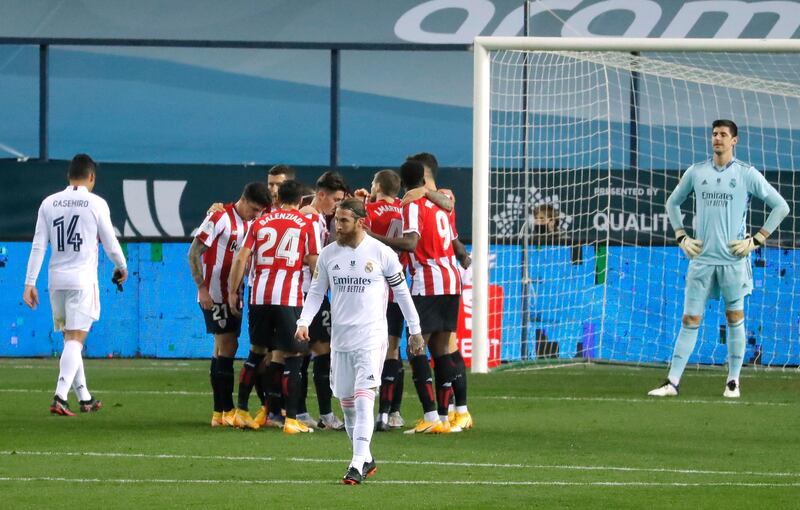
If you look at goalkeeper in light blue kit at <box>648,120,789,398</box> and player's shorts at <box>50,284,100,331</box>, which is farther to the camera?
goalkeeper in light blue kit at <box>648,120,789,398</box>

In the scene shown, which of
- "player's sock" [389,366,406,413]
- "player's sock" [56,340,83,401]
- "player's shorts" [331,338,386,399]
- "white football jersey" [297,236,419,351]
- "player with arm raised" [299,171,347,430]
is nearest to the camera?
"player's shorts" [331,338,386,399]

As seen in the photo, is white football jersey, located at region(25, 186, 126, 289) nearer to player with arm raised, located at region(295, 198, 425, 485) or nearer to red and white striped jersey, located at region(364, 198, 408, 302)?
red and white striped jersey, located at region(364, 198, 408, 302)

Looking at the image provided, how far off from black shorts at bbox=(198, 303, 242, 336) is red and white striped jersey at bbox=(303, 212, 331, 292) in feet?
1.96

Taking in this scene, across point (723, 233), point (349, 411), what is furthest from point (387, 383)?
point (723, 233)

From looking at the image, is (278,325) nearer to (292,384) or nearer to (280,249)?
(292,384)

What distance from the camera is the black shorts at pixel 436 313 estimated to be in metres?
10.8

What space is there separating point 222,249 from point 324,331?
3.22ft

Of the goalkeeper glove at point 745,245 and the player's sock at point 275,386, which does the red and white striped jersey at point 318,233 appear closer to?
the player's sock at point 275,386

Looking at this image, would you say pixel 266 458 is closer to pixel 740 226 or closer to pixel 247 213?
pixel 247 213

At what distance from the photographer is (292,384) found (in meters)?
10.7

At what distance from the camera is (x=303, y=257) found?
10.8 m

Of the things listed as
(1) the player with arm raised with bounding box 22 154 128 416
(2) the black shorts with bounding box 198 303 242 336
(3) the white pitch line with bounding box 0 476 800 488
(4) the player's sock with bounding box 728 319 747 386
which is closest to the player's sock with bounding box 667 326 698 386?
(4) the player's sock with bounding box 728 319 747 386

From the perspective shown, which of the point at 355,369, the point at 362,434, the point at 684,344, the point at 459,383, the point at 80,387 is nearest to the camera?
the point at 362,434

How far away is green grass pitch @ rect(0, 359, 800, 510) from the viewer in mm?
7664
